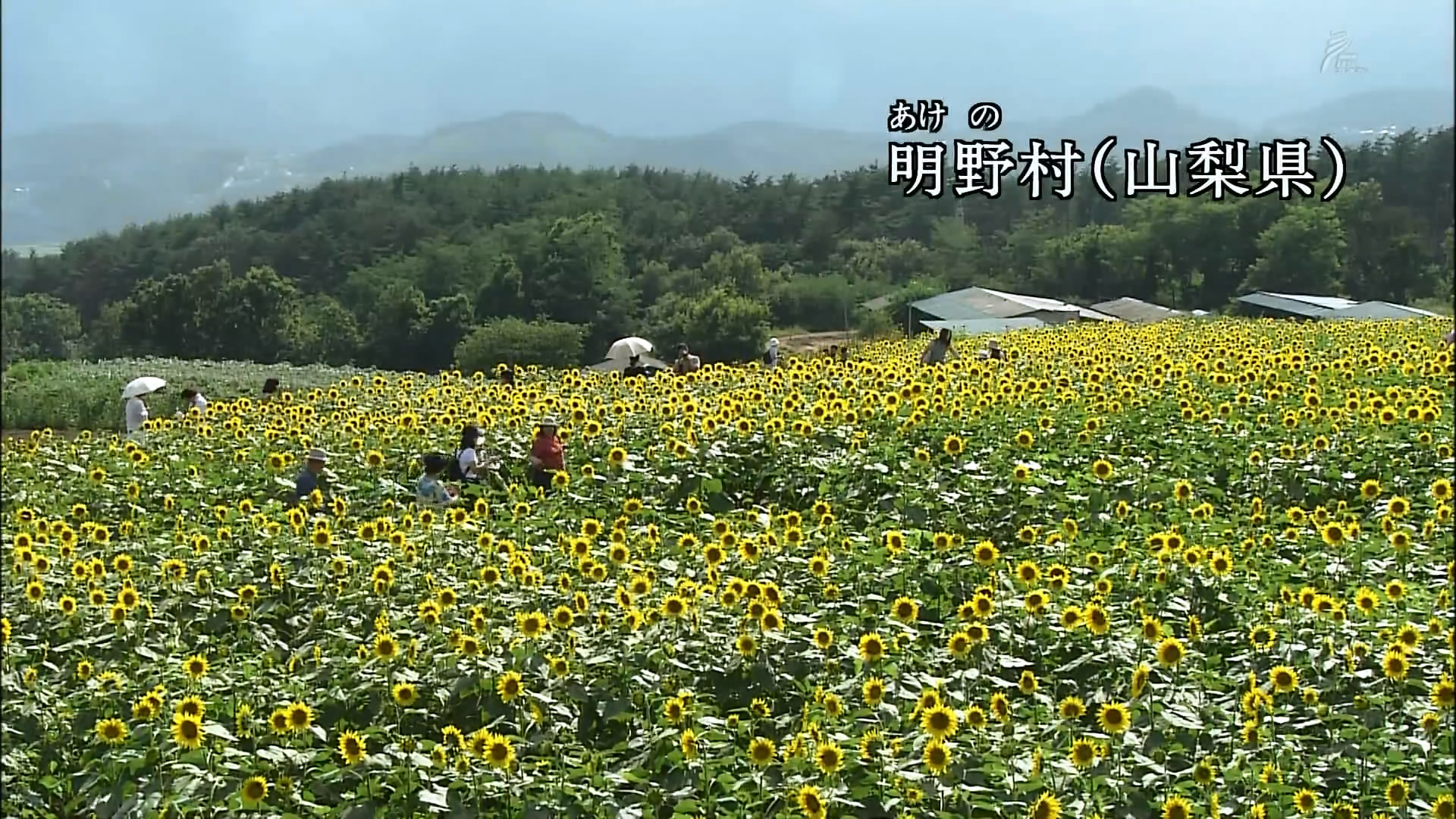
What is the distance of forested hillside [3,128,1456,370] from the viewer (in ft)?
112

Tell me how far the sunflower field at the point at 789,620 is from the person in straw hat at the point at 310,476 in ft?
0.38

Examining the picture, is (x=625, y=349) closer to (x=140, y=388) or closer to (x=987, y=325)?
(x=140, y=388)

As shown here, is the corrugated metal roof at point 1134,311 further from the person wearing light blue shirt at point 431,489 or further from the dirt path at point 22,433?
the person wearing light blue shirt at point 431,489

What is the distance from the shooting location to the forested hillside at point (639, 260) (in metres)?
34.2

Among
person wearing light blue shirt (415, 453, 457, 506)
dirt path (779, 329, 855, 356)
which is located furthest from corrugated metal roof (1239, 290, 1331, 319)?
person wearing light blue shirt (415, 453, 457, 506)

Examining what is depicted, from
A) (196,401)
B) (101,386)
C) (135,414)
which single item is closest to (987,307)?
(101,386)

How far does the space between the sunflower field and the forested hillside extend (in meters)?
16.8

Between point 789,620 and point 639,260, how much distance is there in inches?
2104

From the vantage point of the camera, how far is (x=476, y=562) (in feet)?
16.8

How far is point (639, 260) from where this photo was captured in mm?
57156

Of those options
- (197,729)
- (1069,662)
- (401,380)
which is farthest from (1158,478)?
(401,380)

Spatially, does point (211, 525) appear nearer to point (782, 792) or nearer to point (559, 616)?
point (559, 616)

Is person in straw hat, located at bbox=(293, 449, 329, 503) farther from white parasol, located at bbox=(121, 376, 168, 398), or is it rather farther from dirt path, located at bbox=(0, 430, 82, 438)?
dirt path, located at bbox=(0, 430, 82, 438)

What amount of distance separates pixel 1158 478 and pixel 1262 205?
32.5 m
